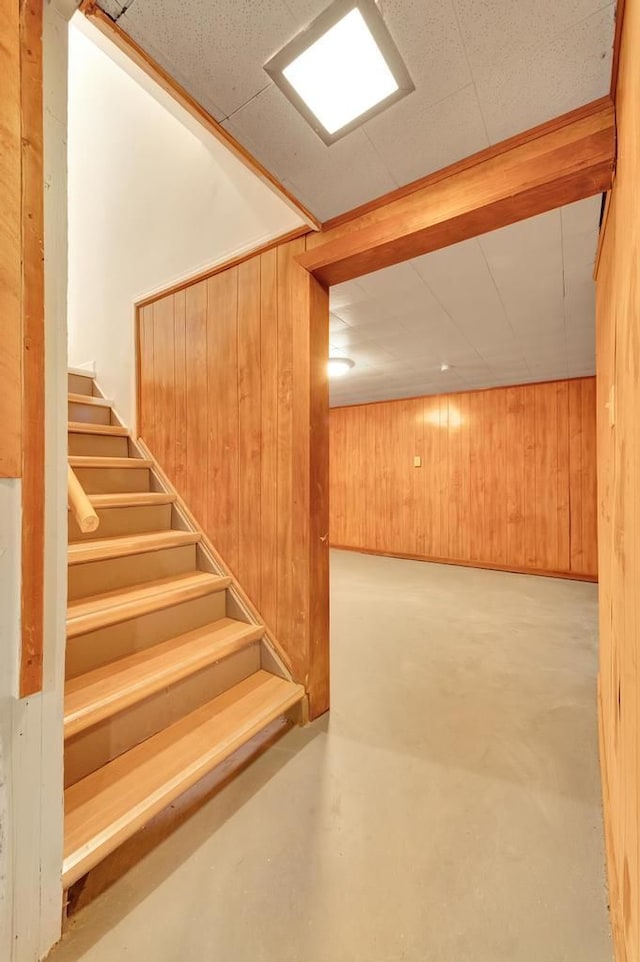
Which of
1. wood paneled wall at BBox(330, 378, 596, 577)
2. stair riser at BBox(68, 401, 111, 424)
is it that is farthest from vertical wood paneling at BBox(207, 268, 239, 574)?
wood paneled wall at BBox(330, 378, 596, 577)

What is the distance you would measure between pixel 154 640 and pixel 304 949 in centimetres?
110

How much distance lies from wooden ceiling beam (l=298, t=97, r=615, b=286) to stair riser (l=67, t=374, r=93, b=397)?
1995mm

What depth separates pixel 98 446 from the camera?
2420 millimetres

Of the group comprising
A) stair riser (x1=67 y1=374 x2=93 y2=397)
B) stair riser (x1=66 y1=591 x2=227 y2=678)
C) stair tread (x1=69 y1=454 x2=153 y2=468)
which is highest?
stair riser (x1=67 y1=374 x2=93 y2=397)

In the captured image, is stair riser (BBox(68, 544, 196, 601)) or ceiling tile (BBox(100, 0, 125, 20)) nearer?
A: ceiling tile (BBox(100, 0, 125, 20))

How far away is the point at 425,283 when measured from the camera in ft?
7.30

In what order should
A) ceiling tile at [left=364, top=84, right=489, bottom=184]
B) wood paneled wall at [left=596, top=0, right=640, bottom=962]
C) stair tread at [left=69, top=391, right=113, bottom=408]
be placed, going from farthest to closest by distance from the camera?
stair tread at [left=69, top=391, right=113, bottom=408]
ceiling tile at [left=364, top=84, right=489, bottom=184]
wood paneled wall at [left=596, top=0, right=640, bottom=962]

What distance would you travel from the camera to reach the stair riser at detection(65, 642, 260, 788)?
3.99ft

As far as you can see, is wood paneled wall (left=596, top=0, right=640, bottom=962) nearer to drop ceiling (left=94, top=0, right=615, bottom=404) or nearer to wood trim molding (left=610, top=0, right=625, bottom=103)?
wood trim molding (left=610, top=0, right=625, bottom=103)

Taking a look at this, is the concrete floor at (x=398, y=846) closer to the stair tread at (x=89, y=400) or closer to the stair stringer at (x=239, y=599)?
the stair stringer at (x=239, y=599)

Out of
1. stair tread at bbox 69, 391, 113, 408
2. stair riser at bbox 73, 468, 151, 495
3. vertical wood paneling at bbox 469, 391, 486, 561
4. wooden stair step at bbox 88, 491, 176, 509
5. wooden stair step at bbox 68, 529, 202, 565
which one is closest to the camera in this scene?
wooden stair step at bbox 68, 529, 202, 565

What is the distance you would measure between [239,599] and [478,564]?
3.69 metres

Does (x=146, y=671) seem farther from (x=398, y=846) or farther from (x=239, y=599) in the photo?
(x=398, y=846)

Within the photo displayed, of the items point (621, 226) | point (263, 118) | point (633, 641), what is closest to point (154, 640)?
point (633, 641)
